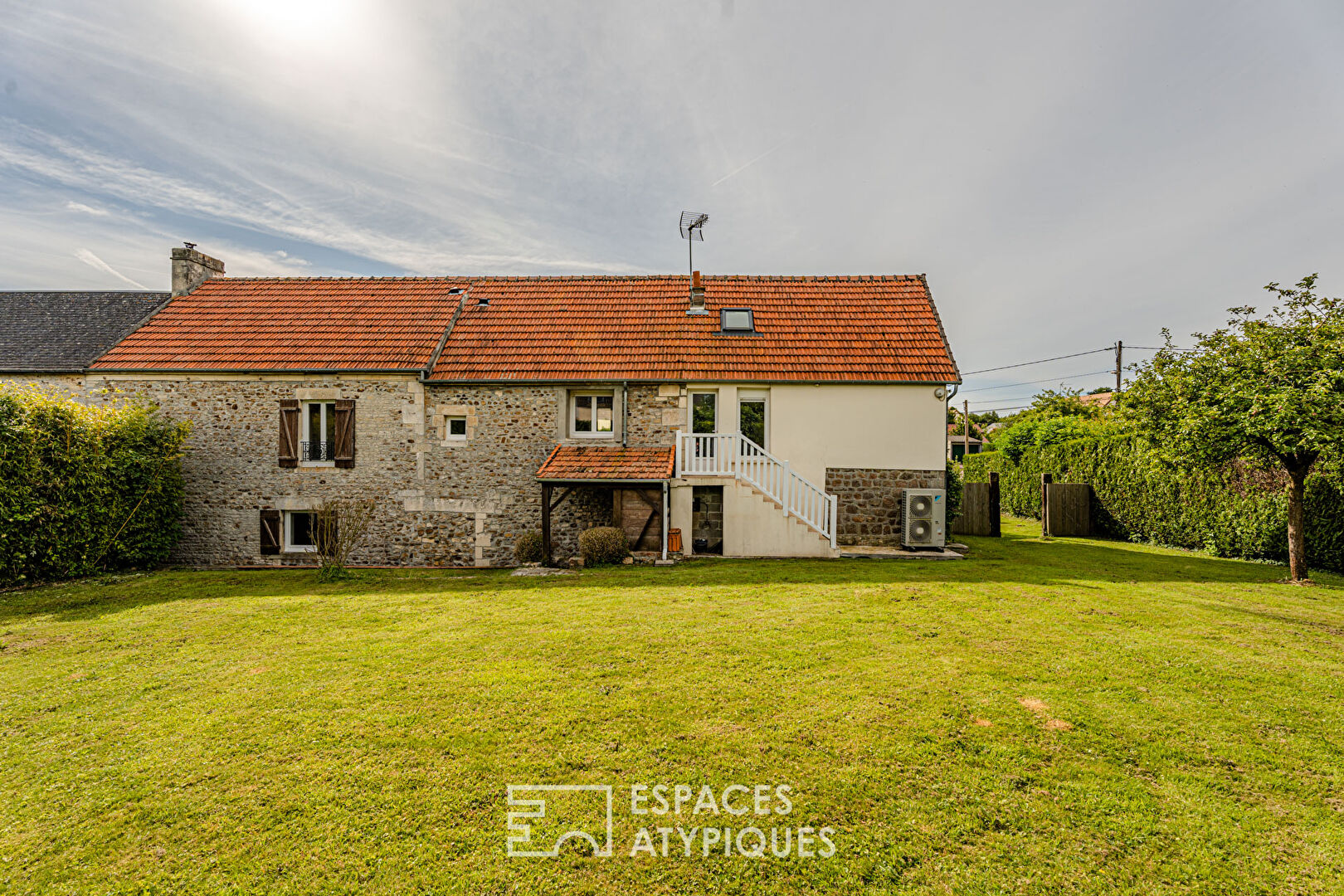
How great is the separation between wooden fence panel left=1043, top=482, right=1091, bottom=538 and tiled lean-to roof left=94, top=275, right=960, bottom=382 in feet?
22.3

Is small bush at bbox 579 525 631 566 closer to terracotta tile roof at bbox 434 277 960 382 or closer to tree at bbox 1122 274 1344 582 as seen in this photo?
terracotta tile roof at bbox 434 277 960 382

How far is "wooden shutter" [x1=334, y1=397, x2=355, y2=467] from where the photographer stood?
12672 mm

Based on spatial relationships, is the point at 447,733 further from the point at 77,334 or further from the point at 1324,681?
the point at 77,334

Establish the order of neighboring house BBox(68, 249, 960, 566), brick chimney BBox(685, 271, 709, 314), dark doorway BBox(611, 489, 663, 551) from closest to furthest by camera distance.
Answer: dark doorway BBox(611, 489, 663, 551)
neighboring house BBox(68, 249, 960, 566)
brick chimney BBox(685, 271, 709, 314)

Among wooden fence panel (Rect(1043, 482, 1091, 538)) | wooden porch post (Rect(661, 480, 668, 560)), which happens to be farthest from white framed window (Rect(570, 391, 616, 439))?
wooden fence panel (Rect(1043, 482, 1091, 538))

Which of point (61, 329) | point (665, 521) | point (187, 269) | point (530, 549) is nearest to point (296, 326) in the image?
point (187, 269)

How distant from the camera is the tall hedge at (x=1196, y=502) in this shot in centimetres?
1048

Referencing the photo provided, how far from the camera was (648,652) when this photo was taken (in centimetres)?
605

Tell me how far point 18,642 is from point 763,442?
39.6 ft

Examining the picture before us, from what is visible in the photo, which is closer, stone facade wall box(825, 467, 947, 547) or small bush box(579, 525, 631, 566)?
small bush box(579, 525, 631, 566)

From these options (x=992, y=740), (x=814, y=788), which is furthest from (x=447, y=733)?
(x=992, y=740)

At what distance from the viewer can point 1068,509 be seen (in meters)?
16.3

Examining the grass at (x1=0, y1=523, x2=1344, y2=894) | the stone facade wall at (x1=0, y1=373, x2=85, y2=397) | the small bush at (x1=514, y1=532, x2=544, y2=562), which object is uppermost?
the stone facade wall at (x1=0, y1=373, x2=85, y2=397)

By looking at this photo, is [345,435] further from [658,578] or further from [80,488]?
[658,578]
